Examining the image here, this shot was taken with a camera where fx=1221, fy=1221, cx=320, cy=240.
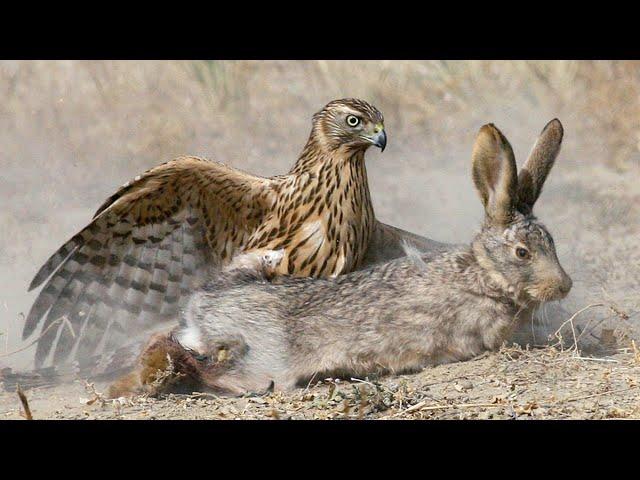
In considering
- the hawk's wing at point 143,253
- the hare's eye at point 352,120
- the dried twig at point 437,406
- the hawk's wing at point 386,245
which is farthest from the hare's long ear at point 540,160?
the hawk's wing at point 143,253

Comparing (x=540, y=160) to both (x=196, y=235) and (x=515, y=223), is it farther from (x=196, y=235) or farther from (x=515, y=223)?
(x=196, y=235)

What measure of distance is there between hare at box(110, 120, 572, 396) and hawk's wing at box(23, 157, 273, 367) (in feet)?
3.34

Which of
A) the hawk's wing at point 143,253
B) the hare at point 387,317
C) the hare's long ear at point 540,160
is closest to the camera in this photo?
the hare at point 387,317

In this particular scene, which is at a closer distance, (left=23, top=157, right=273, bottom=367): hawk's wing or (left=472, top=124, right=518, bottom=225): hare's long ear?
(left=472, top=124, right=518, bottom=225): hare's long ear

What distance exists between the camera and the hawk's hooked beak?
769cm

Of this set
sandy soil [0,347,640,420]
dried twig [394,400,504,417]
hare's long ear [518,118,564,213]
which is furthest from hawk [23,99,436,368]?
dried twig [394,400,504,417]

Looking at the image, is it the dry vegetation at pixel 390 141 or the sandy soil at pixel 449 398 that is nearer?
the sandy soil at pixel 449 398

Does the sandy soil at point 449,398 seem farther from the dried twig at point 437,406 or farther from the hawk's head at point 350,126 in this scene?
the hawk's head at point 350,126

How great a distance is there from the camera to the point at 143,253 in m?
8.30

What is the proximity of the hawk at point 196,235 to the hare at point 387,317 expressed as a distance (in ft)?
2.57

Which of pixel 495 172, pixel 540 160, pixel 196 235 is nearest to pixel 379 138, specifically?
pixel 495 172

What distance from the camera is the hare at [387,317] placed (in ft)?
22.6

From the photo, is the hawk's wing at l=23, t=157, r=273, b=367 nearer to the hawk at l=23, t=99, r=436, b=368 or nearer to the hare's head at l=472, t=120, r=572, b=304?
the hawk at l=23, t=99, r=436, b=368

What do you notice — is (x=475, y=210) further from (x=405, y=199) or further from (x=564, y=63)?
(x=564, y=63)
